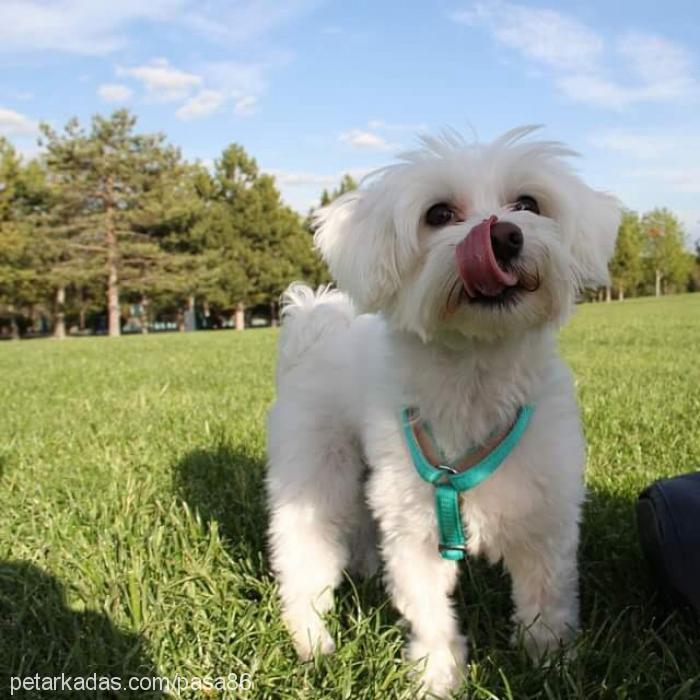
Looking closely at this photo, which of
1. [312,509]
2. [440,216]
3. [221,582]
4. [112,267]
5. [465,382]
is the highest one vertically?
[112,267]

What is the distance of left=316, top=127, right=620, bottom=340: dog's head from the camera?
2.16 metres

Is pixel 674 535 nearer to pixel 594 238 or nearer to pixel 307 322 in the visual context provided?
pixel 594 238

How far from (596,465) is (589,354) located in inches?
312

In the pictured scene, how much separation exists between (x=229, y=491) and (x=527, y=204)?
7.62 feet

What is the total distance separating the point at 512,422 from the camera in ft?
7.97

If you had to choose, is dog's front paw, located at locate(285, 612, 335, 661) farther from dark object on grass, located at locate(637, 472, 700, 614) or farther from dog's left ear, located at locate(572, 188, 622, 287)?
dog's left ear, located at locate(572, 188, 622, 287)

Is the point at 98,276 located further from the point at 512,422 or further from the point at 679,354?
the point at 512,422

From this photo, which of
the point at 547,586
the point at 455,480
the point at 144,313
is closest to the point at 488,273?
the point at 455,480

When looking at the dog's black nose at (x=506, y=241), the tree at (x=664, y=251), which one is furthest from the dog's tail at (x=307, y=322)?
the tree at (x=664, y=251)

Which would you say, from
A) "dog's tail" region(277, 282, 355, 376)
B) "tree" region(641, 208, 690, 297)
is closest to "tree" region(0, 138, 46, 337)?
"dog's tail" region(277, 282, 355, 376)

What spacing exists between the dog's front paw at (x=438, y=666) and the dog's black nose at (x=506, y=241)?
1.28 meters

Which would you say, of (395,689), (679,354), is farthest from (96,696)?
(679,354)

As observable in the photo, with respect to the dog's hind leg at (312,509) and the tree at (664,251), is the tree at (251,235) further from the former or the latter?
the dog's hind leg at (312,509)

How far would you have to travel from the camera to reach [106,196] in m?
43.6
